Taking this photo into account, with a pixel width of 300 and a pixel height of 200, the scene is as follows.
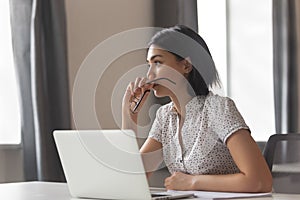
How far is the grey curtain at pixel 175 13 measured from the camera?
12.3 feet

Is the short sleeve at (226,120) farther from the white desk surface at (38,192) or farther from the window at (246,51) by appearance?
the window at (246,51)

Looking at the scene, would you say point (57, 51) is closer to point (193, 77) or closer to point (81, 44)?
point (81, 44)

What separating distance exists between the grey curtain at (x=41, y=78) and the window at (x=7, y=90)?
10 cm

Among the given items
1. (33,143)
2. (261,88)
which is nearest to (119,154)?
(33,143)

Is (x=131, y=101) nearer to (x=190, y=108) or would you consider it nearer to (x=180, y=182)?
(x=190, y=108)

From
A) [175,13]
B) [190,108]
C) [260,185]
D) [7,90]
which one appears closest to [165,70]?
[190,108]

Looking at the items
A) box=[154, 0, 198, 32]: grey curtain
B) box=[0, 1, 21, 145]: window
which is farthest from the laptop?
box=[154, 0, 198, 32]: grey curtain

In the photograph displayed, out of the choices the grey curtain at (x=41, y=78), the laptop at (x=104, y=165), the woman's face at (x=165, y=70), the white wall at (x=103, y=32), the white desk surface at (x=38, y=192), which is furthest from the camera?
the white wall at (x=103, y=32)

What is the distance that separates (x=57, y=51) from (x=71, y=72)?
31cm

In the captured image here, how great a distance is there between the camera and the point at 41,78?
115 inches

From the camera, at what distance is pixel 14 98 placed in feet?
10.0

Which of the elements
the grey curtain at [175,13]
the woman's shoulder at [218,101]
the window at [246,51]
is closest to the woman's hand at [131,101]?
the woman's shoulder at [218,101]

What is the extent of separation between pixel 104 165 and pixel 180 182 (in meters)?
0.37

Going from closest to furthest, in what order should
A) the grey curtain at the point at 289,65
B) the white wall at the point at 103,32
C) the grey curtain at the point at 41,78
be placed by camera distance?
the grey curtain at the point at 41,78
the white wall at the point at 103,32
the grey curtain at the point at 289,65
